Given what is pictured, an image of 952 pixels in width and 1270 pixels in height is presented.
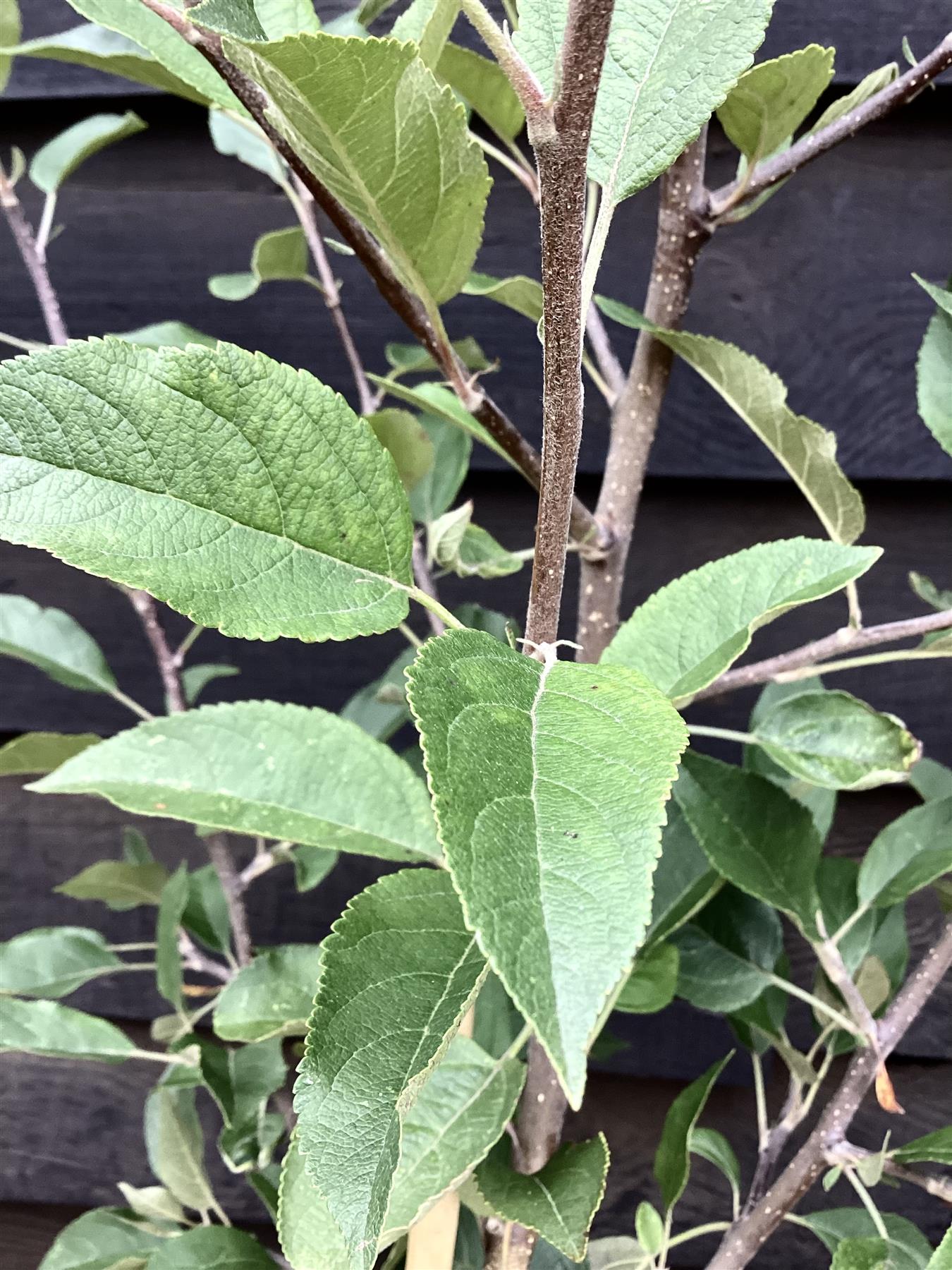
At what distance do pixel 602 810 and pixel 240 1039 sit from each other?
327 mm

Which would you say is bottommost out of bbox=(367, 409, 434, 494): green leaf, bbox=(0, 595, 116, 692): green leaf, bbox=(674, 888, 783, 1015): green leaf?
bbox=(674, 888, 783, 1015): green leaf

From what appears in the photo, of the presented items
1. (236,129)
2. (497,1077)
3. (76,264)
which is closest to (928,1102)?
(497,1077)

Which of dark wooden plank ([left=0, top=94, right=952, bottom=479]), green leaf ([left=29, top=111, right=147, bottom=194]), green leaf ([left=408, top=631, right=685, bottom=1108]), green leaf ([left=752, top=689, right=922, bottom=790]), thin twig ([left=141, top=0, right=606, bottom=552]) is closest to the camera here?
green leaf ([left=408, top=631, right=685, bottom=1108])

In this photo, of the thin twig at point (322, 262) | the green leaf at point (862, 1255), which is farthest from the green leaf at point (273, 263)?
the green leaf at point (862, 1255)

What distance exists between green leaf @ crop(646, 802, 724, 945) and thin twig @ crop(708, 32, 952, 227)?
325mm

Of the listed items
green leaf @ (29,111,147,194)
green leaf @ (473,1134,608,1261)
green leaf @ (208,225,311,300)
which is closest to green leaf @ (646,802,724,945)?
green leaf @ (473,1134,608,1261)

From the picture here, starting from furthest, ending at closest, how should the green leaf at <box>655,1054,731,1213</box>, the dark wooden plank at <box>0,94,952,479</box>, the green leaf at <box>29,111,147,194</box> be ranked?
the dark wooden plank at <box>0,94,952,479</box>, the green leaf at <box>29,111,147,194</box>, the green leaf at <box>655,1054,731,1213</box>

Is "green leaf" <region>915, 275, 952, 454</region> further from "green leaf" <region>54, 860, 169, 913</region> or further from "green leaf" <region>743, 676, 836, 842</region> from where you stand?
"green leaf" <region>54, 860, 169, 913</region>

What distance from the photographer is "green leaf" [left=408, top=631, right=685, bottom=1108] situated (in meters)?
0.15

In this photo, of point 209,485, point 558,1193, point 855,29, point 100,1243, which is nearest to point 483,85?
point 209,485

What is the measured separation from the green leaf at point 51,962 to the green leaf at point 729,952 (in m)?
0.43

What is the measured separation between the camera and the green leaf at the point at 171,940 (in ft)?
1.85

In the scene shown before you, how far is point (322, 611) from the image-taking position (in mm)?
244

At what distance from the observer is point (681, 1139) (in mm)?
488
